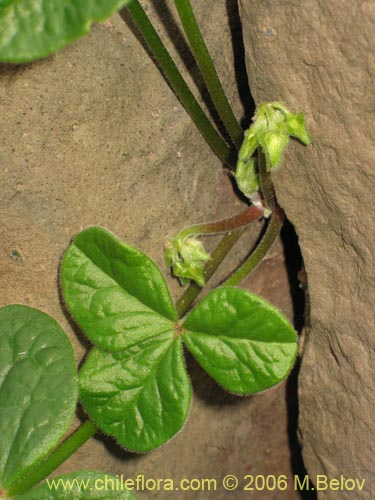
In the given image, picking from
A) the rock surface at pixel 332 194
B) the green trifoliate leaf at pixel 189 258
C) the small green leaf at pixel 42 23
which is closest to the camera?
the small green leaf at pixel 42 23

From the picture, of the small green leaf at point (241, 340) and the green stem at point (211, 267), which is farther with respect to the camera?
the green stem at point (211, 267)

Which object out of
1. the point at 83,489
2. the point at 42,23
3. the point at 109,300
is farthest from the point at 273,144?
the point at 83,489

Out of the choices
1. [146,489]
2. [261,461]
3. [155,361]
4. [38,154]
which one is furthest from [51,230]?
[261,461]

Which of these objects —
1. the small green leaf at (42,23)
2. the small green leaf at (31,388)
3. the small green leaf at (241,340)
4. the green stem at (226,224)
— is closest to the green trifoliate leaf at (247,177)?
the green stem at (226,224)

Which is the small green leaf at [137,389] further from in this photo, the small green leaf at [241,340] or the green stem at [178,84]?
the green stem at [178,84]

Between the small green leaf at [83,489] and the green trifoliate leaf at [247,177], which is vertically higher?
the green trifoliate leaf at [247,177]

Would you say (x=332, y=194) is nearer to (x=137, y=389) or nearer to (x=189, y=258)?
(x=189, y=258)

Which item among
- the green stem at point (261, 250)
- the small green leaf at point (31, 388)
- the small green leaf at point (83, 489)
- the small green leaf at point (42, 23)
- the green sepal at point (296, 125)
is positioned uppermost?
the small green leaf at point (42, 23)

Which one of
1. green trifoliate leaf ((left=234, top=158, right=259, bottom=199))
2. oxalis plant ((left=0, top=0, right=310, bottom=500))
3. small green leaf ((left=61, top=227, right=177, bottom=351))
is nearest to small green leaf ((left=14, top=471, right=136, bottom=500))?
oxalis plant ((left=0, top=0, right=310, bottom=500))

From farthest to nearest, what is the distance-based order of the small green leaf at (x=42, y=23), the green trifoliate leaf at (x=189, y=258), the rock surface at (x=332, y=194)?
1. the green trifoliate leaf at (x=189, y=258)
2. the rock surface at (x=332, y=194)
3. the small green leaf at (x=42, y=23)
